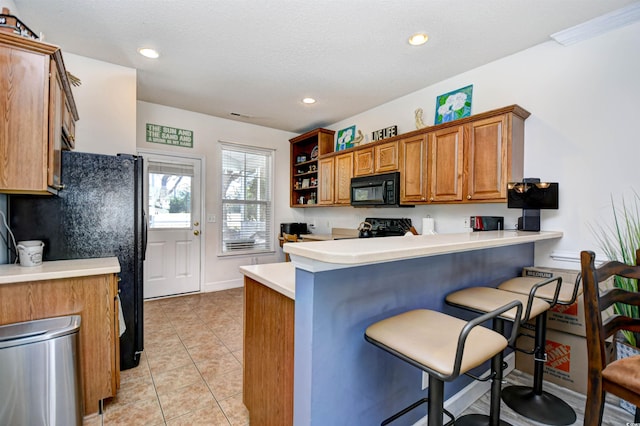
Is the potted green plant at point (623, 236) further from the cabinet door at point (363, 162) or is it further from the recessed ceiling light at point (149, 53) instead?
the recessed ceiling light at point (149, 53)

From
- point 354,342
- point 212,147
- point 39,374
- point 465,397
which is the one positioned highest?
point 212,147

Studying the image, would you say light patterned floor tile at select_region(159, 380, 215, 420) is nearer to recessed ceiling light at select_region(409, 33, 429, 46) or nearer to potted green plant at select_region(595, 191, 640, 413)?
potted green plant at select_region(595, 191, 640, 413)

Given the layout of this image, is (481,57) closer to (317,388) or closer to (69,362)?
(317,388)

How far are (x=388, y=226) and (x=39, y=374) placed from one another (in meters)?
3.32

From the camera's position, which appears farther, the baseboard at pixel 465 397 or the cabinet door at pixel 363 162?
the cabinet door at pixel 363 162

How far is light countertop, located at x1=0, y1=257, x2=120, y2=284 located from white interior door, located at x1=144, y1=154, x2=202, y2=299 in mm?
2176

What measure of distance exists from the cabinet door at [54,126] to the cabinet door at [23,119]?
0.11 feet

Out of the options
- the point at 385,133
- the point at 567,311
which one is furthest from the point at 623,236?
the point at 385,133

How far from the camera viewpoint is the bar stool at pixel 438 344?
2.86 feet

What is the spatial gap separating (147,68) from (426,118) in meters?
3.10

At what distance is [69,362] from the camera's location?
1.47m

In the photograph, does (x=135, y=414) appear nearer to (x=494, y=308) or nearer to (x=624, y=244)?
(x=494, y=308)

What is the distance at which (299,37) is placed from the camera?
7.93 feet

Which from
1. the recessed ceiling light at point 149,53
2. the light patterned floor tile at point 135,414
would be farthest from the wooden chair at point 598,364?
the recessed ceiling light at point 149,53
